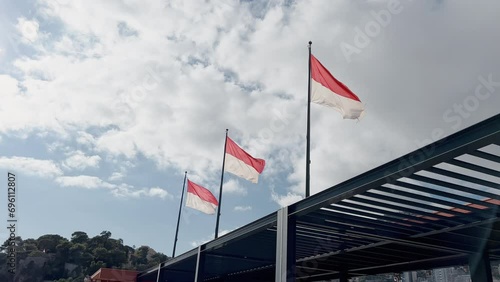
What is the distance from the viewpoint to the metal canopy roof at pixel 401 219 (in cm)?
647

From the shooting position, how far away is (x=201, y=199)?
66.9 feet

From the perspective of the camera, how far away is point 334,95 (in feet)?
37.2

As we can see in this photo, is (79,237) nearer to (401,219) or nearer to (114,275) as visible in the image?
(114,275)

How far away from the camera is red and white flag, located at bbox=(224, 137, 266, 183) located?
16.0 m

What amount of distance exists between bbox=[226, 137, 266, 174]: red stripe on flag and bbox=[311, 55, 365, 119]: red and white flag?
16.0ft

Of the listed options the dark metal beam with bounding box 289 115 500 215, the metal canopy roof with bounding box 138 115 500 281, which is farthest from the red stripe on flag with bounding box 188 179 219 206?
the dark metal beam with bounding box 289 115 500 215

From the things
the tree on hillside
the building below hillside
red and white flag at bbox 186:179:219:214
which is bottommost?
the building below hillside

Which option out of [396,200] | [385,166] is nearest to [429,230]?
[396,200]

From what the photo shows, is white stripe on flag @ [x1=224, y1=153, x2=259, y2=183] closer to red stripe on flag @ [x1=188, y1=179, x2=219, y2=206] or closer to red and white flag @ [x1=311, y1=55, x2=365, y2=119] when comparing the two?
red stripe on flag @ [x1=188, y1=179, x2=219, y2=206]

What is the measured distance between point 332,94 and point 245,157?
18.8 ft

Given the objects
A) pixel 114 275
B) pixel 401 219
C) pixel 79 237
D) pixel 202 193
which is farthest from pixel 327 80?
pixel 79 237

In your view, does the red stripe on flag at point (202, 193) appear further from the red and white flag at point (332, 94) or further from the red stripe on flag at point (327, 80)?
the red stripe on flag at point (327, 80)

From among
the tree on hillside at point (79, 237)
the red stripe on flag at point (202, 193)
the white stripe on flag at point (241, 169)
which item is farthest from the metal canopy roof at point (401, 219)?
the tree on hillside at point (79, 237)

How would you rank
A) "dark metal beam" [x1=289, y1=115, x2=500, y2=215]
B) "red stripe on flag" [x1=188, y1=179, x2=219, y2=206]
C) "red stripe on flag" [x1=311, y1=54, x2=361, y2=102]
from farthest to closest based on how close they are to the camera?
1. "red stripe on flag" [x1=188, y1=179, x2=219, y2=206]
2. "red stripe on flag" [x1=311, y1=54, x2=361, y2=102]
3. "dark metal beam" [x1=289, y1=115, x2=500, y2=215]
